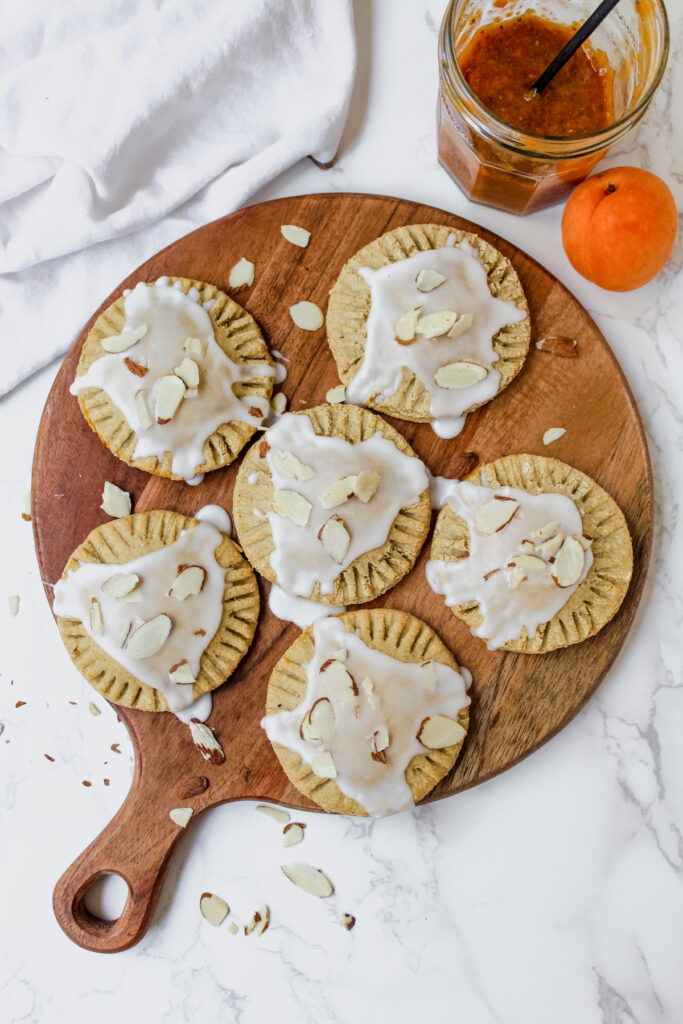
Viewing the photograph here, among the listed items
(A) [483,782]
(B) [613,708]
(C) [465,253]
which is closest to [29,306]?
(C) [465,253]

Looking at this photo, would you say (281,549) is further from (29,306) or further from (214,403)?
(29,306)

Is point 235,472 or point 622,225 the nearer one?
point 622,225

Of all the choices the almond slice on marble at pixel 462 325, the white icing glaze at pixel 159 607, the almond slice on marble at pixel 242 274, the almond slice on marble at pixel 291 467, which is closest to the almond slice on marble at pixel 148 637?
the white icing glaze at pixel 159 607

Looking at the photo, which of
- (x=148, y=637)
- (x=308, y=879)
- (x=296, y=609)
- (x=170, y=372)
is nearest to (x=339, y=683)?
(x=296, y=609)

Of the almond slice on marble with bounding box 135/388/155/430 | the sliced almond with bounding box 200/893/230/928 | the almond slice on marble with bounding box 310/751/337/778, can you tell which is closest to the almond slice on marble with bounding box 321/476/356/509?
the almond slice on marble with bounding box 135/388/155/430

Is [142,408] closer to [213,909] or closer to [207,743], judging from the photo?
[207,743]

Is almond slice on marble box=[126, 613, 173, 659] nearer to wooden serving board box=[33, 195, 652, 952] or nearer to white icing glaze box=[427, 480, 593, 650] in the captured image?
wooden serving board box=[33, 195, 652, 952]
